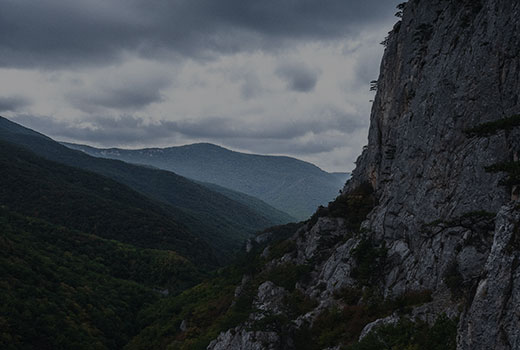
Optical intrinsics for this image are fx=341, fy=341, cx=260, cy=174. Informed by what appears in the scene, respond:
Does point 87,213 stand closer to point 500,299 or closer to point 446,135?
point 446,135

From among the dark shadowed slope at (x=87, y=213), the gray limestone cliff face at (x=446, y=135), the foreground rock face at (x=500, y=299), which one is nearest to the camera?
the foreground rock face at (x=500, y=299)

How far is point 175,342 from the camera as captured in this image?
48469 mm

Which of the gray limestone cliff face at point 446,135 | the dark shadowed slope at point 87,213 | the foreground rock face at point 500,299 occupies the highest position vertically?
the gray limestone cliff face at point 446,135

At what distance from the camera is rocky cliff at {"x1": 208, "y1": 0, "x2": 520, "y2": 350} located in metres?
16.9

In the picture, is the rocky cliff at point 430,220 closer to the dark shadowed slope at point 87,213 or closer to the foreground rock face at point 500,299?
the foreground rock face at point 500,299

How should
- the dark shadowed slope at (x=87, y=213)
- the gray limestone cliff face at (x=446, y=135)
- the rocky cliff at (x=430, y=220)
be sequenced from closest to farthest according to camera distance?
the rocky cliff at (x=430, y=220) < the gray limestone cliff face at (x=446, y=135) < the dark shadowed slope at (x=87, y=213)

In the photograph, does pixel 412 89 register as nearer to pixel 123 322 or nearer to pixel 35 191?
pixel 123 322

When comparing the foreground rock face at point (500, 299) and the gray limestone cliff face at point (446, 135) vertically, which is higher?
the gray limestone cliff face at point (446, 135)

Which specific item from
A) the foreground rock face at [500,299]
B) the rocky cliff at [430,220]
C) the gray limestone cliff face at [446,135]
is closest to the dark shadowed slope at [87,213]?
the rocky cliff at [430,220]

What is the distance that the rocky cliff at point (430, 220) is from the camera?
55.6ft

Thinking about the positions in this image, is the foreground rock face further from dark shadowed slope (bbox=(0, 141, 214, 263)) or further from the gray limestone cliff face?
dark shadowed slope (bbox=(0, 141, 214, 263))

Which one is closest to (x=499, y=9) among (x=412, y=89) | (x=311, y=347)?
(x=412, y=89)

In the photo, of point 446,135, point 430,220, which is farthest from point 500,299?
point 446,135

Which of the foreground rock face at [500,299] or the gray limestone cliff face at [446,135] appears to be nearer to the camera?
the foreground rock face at [500,299]
